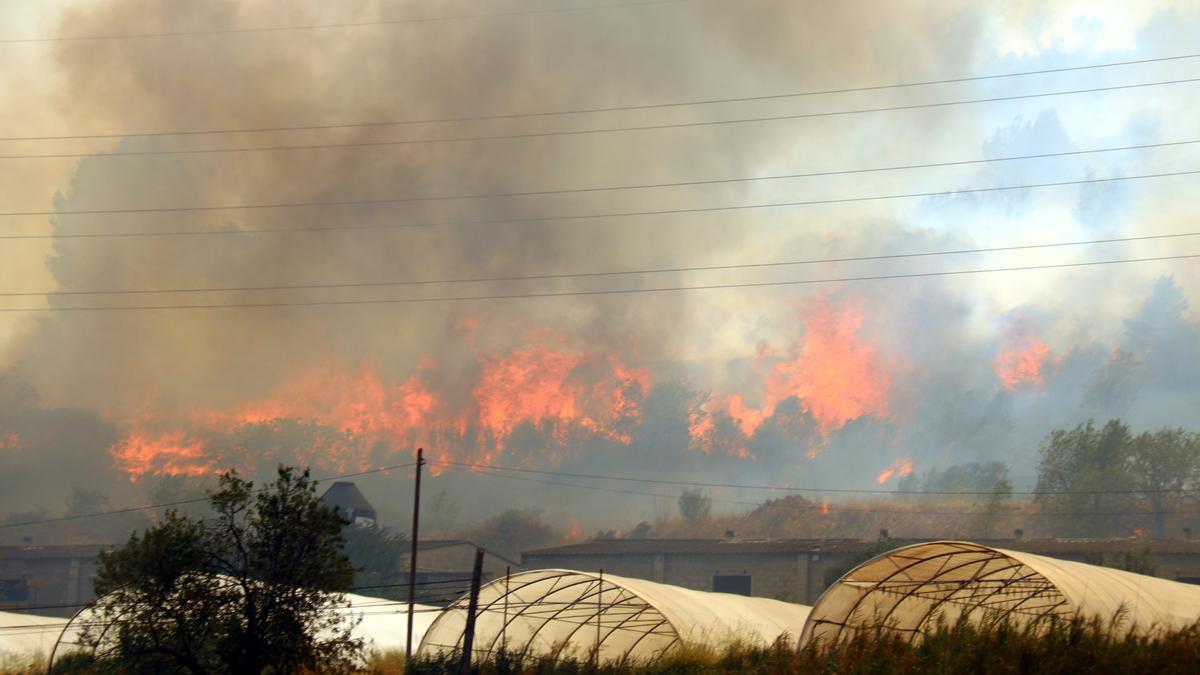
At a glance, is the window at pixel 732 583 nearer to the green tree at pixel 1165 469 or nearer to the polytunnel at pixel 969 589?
the polytunnel at pixel 969 589

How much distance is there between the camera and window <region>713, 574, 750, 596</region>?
226 feet

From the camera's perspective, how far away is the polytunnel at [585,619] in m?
36.9

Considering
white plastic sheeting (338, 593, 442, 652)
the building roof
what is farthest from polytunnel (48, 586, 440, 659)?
the building roof

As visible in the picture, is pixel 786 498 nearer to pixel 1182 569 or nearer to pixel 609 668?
pixel 1182 569

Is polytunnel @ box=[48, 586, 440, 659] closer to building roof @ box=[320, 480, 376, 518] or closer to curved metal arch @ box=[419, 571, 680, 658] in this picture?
curved metal arch @ box=[419, 571, 680, 658]

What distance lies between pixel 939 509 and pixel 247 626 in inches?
4334

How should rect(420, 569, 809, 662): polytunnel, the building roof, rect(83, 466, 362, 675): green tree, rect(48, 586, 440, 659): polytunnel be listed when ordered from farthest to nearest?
1. the building roof
2. rect(48, 586, 440, 659): polytunnel
3. rect(420, 569, 809, 662): polytunnel
4. rect(83, 466, 362, 675): green tree

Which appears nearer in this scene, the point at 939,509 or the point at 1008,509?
the point at 1008,509

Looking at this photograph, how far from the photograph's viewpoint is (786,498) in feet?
401

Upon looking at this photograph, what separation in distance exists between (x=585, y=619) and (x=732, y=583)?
105 feet

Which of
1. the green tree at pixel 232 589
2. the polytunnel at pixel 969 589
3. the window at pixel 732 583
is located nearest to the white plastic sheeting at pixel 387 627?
the green tree at pixel 232 589

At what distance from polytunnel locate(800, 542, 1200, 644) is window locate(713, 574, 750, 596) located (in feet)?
119

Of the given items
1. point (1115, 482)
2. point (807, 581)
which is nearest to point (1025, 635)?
point (807, 581)

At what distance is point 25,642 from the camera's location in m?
45.6
